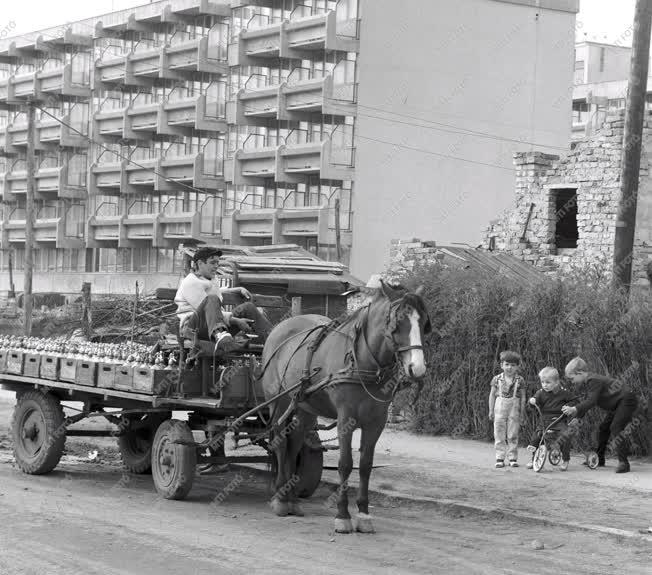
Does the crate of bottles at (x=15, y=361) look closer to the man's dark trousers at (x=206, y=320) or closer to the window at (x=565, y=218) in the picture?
the man's dark trousers at (x=206, y=320)

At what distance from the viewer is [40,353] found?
45.4ft

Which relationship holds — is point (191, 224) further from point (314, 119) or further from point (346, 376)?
point (346, 376)

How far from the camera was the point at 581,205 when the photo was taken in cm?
2873

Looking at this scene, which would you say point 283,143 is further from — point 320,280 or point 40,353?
point 40,353

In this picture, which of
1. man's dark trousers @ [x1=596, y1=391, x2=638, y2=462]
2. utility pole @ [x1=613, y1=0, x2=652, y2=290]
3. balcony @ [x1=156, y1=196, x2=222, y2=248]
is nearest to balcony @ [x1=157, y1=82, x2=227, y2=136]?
balcony @ [x1=156, y1=196, x2=222, y2=248]

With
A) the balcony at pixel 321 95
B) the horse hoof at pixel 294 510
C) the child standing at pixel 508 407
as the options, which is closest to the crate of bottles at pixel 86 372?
the horse hoof at pixel 294 510

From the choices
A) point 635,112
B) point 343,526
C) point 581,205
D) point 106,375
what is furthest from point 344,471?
point 581,205

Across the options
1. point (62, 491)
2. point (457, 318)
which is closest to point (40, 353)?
point (62, 491)

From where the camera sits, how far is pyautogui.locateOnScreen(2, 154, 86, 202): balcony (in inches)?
2554

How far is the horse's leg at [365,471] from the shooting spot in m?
10.2

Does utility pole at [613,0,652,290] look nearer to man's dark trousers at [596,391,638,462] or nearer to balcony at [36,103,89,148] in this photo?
man's dark trousers at [596,391,638,462]

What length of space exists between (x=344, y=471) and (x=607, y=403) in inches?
196

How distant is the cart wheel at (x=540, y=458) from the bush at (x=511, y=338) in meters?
1.38

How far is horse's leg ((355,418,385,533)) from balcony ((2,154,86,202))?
5646 centimetres
